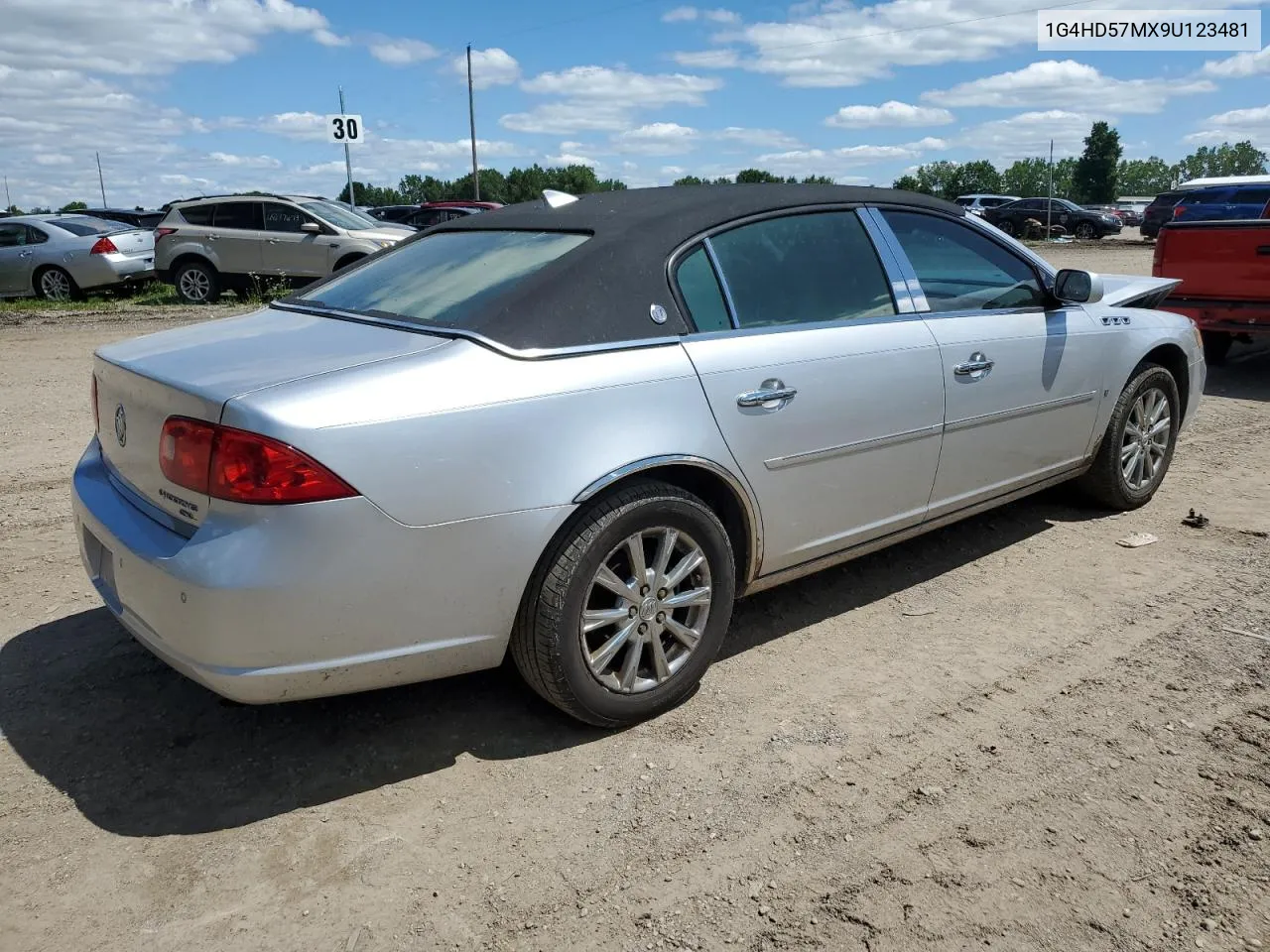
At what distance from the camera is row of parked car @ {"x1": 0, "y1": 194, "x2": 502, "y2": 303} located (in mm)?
15055

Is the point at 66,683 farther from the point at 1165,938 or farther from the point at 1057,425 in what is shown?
the point at 1057,425

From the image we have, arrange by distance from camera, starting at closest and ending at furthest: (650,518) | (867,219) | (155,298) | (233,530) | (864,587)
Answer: (233,530) < (650,518) < (867,219) < (864,587) < (155,298)

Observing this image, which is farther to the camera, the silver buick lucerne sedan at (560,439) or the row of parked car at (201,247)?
the row of parked car at (201,247)

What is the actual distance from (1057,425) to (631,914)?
3.14m

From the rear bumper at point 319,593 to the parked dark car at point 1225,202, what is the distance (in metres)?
26.1

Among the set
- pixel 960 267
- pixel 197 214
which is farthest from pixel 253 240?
pixel 960 267

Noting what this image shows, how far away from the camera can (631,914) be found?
95.9 inches

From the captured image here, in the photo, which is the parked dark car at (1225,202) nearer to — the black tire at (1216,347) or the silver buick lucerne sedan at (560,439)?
the black tire at (1216,347)

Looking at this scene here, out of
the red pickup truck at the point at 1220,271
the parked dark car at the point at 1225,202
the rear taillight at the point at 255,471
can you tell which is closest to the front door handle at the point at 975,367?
the rear taillight at the point at 255,471

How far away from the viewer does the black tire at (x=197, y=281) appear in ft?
51.1

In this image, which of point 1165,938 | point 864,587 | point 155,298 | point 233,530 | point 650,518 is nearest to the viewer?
point 1165,938

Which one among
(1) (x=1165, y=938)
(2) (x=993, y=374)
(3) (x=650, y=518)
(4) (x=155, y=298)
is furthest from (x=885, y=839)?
Answer: (4) (x=155, y=298)

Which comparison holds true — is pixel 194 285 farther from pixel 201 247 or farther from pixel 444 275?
pixel 444 275

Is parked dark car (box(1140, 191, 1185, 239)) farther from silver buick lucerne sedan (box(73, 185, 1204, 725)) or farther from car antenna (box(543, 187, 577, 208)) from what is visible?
car antenna (box(543, 187, 577, 208))
